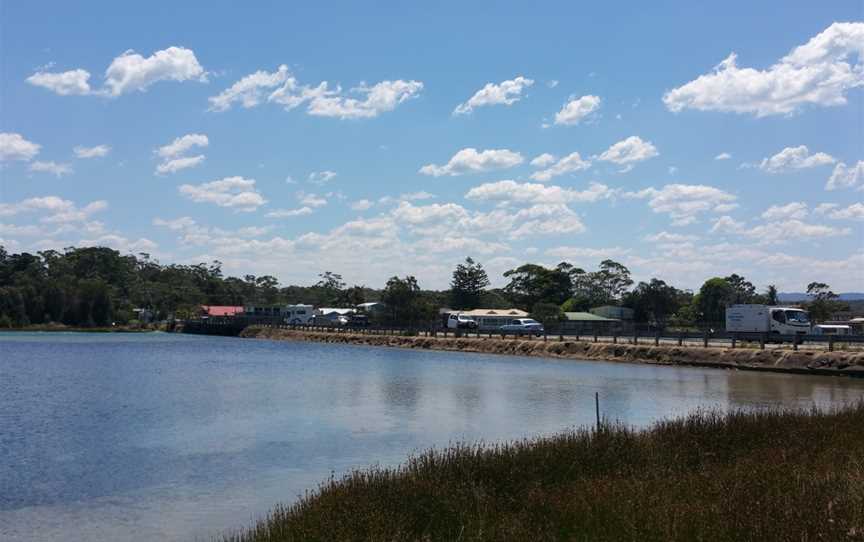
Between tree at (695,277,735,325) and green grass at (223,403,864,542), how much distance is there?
119 meters

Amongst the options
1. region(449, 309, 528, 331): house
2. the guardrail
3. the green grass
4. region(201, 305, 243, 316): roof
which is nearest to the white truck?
the guardrail

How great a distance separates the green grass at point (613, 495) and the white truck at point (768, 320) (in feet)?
157

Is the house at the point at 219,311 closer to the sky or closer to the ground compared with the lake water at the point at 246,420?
closer to the sky

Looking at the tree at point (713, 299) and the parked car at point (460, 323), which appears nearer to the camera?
the parked car at point (460, 323)

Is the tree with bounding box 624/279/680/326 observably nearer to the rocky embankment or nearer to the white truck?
the rocky embankment

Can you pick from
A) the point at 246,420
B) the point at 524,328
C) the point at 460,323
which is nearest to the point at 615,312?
the point at 460,323

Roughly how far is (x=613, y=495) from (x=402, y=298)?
418ft

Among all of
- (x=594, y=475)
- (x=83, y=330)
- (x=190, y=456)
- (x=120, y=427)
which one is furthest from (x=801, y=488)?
(x=83, y=330)

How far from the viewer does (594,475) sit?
14.9m

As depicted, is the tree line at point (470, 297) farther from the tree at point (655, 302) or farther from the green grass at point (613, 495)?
the green grass at point (613, 495)

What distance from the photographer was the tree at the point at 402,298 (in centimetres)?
13795

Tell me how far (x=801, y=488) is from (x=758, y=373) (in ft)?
139

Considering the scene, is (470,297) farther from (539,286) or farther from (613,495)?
(613,495)

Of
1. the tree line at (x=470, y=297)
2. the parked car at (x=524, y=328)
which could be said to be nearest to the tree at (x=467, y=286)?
the tree line at (x=470, y=297)
